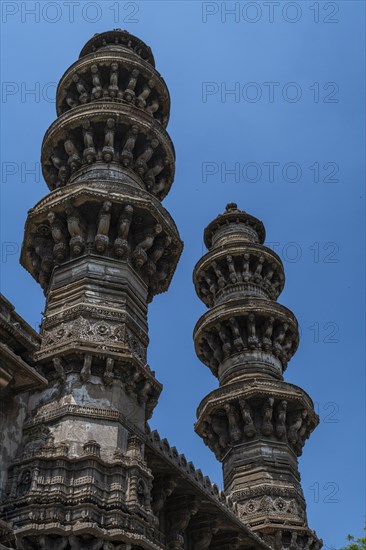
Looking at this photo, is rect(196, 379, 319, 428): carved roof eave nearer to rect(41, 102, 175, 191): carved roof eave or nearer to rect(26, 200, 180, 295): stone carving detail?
rect(26, 200, 180, 295): stone carving detail

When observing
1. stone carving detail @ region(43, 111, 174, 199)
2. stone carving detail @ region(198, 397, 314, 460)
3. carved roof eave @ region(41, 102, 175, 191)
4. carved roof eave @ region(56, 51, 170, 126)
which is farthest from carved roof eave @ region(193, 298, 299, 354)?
carved roof eave @ region(41, 102, 175, 191)

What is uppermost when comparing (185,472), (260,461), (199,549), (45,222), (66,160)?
(66,160)

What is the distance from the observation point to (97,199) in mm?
15445

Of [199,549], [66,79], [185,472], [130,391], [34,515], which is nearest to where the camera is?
[34,515]

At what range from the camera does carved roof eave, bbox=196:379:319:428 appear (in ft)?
71.0

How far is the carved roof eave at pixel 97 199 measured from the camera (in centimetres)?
1544

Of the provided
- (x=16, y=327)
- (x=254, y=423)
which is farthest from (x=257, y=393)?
(x=16, y=327)

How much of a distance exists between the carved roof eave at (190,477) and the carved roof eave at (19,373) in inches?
109

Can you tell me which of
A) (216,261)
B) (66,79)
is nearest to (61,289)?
(66,79)

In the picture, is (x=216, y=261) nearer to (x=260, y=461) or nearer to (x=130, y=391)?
(x=260, y=461)

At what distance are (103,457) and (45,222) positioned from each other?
6.21 metres

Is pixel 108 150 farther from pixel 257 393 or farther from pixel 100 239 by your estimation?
pixel 257 393

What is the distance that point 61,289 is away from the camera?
1510 centimetres

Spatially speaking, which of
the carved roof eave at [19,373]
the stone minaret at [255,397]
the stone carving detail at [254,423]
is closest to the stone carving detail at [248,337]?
the stone minaret at [255,397]
